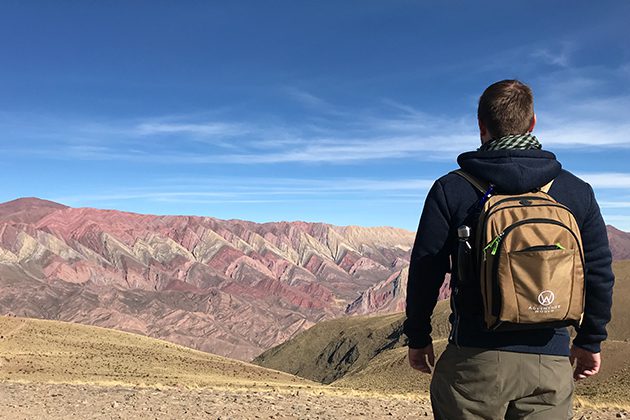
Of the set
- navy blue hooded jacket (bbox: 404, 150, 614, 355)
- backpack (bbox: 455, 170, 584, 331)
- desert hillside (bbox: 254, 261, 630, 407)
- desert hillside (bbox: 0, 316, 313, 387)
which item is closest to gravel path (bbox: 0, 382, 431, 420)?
desert hillside (bbox: 0, 316, 313, 387)

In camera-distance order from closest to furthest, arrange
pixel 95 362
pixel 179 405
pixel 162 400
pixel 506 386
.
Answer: pixel 506 386 → pixel 179 405 → pixel 162 400 → pixel 95 362

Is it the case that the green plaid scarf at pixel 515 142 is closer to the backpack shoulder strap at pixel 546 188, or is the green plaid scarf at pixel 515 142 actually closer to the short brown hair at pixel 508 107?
the short brown hair at pixel 508 107

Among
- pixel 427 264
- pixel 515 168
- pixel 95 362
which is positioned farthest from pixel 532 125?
pixel 95 362

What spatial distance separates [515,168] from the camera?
3.05 m

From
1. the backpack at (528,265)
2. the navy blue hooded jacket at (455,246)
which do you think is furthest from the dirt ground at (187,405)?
the backpack at (528,265)

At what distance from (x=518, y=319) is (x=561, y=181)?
88cm

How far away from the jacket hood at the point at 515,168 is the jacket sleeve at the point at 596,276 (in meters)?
0.38

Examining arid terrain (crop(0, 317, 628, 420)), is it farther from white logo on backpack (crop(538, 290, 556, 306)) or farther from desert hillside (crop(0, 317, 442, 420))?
white logo on backpack (crop(538, 290, 556, 306))

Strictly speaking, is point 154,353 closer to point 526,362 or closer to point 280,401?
point 280,401

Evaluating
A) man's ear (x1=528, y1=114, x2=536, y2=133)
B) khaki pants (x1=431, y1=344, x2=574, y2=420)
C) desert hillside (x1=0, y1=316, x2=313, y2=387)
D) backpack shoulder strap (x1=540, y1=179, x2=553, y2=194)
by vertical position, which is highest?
man's ear (x1=528, y1=114, x2=536, y2=133)

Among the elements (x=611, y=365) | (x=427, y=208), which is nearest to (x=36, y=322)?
(x=611, y=365)

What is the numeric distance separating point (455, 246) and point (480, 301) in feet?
1.07

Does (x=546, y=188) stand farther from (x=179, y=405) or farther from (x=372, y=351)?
(x=372, y=351)

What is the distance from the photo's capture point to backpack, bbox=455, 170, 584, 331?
9.37 feet
